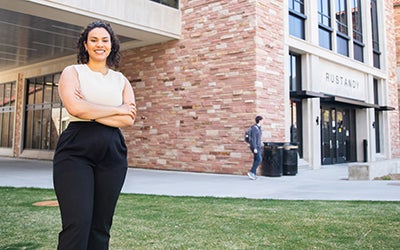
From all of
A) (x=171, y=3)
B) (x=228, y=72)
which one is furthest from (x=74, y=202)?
(x=171, y=3)

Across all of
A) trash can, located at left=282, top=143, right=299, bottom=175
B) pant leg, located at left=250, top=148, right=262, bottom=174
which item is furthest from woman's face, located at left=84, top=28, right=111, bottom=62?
trash can, located at left=282, top=143, right=299, bottom=175

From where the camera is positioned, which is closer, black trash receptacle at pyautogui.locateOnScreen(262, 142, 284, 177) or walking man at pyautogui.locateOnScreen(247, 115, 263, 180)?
walking man at pyautogui.locateOnScreen(247, 115, 263, 180)

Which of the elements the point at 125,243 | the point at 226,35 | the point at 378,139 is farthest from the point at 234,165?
the point at 378,139

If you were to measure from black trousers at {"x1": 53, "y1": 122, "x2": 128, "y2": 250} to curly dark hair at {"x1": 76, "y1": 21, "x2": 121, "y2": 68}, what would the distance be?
0.51m

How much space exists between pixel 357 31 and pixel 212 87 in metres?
11.0

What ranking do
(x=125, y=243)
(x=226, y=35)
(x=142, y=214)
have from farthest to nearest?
(x=226, y=35) → (x=142, y=214) → (x=125, y=243)

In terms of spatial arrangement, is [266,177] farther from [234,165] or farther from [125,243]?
[125,243]

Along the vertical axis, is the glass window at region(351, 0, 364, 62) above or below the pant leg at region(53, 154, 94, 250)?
above

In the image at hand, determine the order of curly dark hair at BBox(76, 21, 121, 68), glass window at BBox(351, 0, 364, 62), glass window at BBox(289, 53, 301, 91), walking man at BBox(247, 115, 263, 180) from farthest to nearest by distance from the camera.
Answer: glass window at BBox(351, 0, 364, 62)
glass window at BBox(289, 53, 301, 91)
walking man at BBox(247, 115, 263, 180)
curly dark hair at BBox(76, 21, 121, 68)

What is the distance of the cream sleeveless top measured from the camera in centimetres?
234

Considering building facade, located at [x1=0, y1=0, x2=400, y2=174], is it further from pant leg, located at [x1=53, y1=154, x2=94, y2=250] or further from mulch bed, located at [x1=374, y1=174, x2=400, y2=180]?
pant leg, located at [x1=53, y1=154, x2=94, y2=250]

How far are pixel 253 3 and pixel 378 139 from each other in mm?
13111

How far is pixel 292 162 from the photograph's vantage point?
11.9 metres

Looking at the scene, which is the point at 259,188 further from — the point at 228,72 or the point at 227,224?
the point at 228,72
